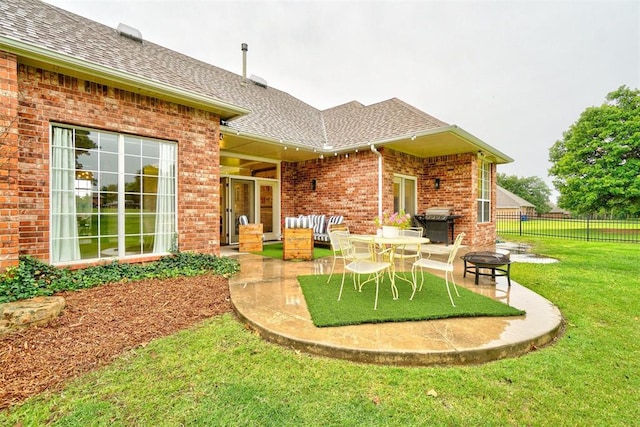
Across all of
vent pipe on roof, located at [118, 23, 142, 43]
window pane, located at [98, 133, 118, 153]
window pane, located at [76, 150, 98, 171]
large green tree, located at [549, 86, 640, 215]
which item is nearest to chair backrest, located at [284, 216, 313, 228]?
window pane, located at [98, 133, 118, 153]

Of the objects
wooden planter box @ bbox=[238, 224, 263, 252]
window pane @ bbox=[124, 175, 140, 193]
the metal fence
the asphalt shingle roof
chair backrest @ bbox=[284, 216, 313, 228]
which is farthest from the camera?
the metal fence

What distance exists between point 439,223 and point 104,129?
9.28 m

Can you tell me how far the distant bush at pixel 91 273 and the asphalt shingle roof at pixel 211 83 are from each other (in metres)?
3.21

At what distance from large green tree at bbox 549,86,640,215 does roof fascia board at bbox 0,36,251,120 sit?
25.8m

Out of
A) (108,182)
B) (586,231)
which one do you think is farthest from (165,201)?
(586,231)

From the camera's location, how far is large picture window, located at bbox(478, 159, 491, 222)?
388 inches

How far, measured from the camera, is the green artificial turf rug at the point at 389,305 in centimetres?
314

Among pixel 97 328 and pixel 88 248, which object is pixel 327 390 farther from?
pixel 88 248

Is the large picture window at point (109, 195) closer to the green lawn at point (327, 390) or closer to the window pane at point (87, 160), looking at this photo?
the window pane at point (87, 160)

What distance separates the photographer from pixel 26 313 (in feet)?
9.68

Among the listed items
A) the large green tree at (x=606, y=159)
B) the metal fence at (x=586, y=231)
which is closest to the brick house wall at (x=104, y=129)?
the metal fence at (x=586, y=231)

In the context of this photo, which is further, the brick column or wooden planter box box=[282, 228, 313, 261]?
wooden planter box box=[282, 228, 313, 261]

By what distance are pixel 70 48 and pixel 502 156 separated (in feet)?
39.8

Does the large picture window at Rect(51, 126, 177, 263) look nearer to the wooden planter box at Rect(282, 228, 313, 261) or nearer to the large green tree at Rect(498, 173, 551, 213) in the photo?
the wooden planter box at Rect(282, 228, 313, 261)
